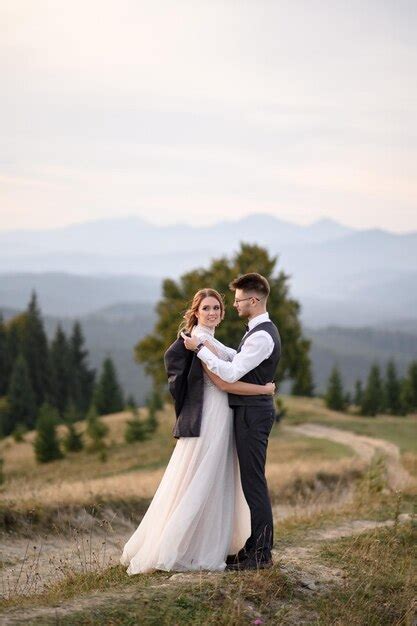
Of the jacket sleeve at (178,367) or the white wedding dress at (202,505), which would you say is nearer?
the white wedding dress at (202,505)

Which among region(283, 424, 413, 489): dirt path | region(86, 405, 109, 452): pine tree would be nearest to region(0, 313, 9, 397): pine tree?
region(86, 405, 109, 452): pine tree

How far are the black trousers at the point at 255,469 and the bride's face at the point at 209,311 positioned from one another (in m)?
0.97

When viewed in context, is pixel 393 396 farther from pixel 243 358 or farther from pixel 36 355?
pixel 243 358

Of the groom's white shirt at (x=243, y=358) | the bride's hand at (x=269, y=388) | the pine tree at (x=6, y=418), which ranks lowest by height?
the pine tree at (x=6, y=418)

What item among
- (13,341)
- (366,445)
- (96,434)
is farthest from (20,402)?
(366,445)

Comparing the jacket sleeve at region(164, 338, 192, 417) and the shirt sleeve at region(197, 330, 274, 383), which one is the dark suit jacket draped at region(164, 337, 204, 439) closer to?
the jacket sleeve at region(164, 338, 192, 417)

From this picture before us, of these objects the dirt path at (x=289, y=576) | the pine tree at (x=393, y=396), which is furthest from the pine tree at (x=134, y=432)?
the pine tree at (x=393, y=396)

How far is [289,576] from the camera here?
7.57m

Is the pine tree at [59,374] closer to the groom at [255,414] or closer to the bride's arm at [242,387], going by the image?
the groom at [255,414]

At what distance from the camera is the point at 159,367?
1665 inches

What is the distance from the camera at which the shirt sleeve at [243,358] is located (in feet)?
24.6

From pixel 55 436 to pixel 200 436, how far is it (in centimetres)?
3031

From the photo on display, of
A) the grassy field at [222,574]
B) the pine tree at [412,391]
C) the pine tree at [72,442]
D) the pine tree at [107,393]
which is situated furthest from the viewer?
the pine tree at [107,393]

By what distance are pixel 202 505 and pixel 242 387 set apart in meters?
1.31
